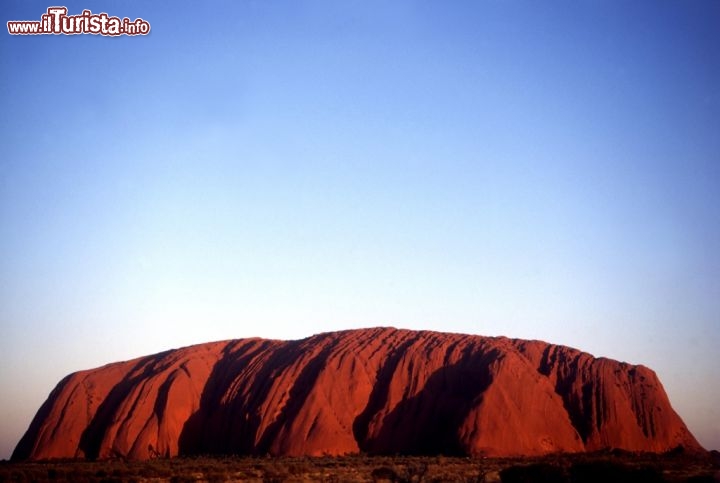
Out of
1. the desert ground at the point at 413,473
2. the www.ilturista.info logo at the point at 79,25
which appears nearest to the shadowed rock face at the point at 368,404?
the desert ground at the point at 413,473

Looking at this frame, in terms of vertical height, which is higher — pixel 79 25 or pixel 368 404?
pixel 79 25

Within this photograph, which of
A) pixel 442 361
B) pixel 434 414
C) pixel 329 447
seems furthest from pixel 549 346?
pixel 329 447

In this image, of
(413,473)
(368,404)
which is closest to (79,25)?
(413,473)

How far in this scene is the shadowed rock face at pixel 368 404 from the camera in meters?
48.2

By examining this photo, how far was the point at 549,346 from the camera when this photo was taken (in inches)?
2351

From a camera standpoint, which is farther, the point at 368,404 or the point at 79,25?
the point at 368,404

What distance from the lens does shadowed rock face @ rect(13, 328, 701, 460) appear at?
48.2 meters

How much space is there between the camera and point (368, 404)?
52219 millimetres

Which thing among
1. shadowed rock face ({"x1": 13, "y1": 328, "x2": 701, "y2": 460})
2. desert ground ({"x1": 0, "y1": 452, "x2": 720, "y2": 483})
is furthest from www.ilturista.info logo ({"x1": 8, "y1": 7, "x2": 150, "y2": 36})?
shadowed rock face ({"x1": 13, "y1": 328, "x2": 701, "y2": 460})

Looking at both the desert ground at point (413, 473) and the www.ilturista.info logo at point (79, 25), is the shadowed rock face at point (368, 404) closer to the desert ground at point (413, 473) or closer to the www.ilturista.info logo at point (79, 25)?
the desert ground at point (413, 473)

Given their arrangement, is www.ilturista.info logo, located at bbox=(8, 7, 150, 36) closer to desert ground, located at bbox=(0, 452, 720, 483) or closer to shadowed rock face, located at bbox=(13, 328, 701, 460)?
desert ground, located at bbox=(0, 452, 720, 483)

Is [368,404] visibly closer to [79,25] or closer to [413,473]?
[413,473]

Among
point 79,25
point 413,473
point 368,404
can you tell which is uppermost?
point 79,25

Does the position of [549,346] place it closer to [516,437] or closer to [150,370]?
[516,437]
